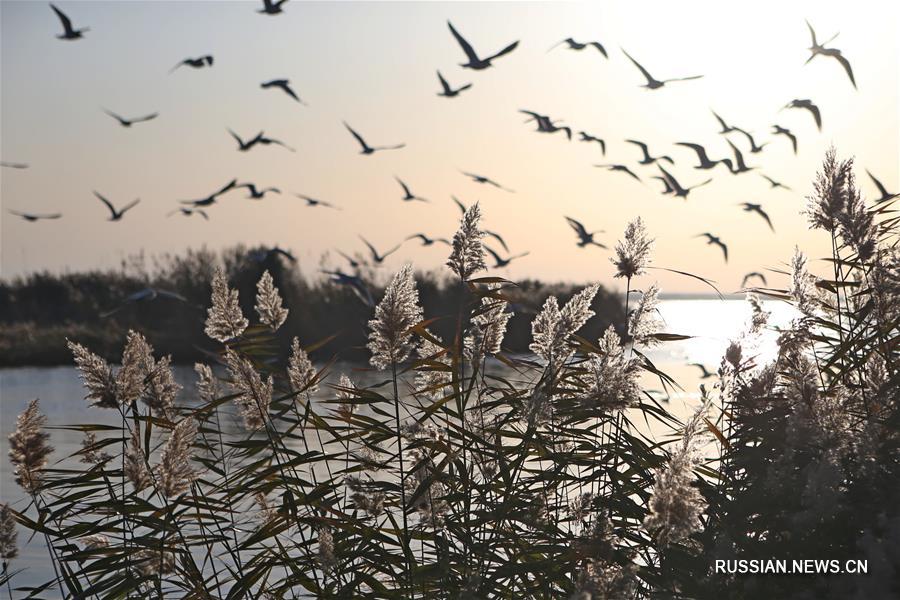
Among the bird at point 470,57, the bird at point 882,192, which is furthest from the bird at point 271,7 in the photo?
the bird at point 882,192

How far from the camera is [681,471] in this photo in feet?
7.63

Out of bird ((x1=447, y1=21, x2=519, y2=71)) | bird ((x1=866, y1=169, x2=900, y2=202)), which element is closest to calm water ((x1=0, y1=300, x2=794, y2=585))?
bird ((x1=866, y1=169, x2=900, y2=202))

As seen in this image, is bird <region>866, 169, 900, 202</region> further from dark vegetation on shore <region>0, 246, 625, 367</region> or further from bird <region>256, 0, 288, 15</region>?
dark vegetation on shore <region>0, 246, 625, 367</region>

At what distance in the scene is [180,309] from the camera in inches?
1211

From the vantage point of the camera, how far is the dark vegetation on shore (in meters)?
26.6

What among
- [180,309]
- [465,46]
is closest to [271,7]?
[465,46]

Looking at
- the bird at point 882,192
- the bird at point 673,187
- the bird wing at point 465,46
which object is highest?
the bird wing at point 465,46

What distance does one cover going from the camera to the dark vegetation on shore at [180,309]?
26.6m

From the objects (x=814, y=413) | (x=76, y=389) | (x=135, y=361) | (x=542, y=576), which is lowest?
(x=542, y=576)

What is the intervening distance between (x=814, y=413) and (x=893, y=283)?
0.75 m

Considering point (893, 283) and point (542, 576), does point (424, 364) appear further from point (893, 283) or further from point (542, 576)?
point (893, 283)

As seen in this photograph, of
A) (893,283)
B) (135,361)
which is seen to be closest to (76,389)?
(135,361)

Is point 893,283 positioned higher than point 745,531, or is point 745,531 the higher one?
point 893,283

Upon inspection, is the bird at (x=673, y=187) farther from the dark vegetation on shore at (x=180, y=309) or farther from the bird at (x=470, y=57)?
Result: the dark vegetation on shore at (x=180, y=309)
